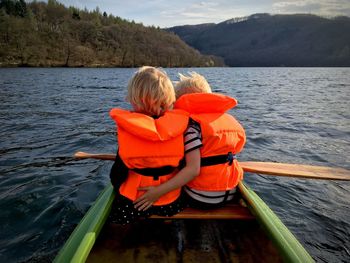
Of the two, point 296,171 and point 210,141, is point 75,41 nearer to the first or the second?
point 296,171

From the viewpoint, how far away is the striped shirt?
258cm

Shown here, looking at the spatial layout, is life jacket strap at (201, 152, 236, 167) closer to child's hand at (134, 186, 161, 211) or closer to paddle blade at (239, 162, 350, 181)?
child's hand at (134, 186, 161, 211)

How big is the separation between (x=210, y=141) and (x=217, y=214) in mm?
747

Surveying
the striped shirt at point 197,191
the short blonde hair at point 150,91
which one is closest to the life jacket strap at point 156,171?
the striped shirt at point 197,191

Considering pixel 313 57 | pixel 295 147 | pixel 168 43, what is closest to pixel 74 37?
pixel 168 43

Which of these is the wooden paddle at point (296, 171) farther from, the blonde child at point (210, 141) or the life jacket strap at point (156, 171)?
the life jacket strap at point (156, 171)

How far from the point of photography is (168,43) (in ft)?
428

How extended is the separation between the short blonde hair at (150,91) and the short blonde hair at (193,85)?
417 millimetres

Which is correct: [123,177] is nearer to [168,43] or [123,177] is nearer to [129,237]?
[129,237]

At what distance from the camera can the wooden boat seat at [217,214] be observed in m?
2.87

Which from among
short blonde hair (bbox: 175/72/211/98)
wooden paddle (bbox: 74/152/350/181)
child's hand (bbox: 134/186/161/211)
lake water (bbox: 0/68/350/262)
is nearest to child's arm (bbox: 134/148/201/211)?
child's hand (bbox: 134/186/161/211)

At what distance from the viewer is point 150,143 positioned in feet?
8.00

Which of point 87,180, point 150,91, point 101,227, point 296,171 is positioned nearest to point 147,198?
point 101,227

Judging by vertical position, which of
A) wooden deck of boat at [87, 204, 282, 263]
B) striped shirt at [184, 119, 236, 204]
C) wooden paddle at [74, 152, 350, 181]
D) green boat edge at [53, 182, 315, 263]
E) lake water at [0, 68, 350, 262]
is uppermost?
striped shirt at [184, 119, 236, 204]
